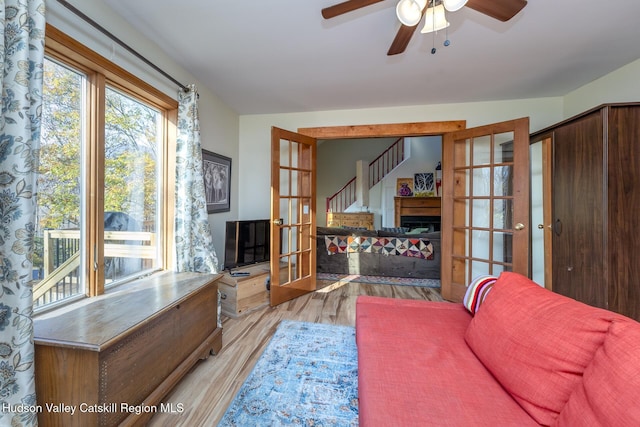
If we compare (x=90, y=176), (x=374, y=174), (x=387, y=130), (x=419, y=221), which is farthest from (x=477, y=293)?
(x=374, y=174)

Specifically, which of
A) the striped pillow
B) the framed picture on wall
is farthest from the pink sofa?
the framed picture on wall

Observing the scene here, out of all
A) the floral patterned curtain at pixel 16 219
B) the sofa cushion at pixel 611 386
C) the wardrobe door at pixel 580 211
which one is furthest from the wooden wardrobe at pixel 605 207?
the floral patterned curtain at pixel 16 219

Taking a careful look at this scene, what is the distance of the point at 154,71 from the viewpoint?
2.08 metres

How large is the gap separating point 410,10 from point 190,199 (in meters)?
2.08

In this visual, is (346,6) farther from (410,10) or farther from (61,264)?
(61,264)

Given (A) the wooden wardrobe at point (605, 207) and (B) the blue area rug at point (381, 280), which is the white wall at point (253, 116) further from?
(B) the blue area rug at point (381, 280)

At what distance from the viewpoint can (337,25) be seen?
1.86 metres

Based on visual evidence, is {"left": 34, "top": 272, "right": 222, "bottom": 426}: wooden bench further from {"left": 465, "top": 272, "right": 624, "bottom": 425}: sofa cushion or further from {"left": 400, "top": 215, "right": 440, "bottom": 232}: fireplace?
{"left": 400, "top": 215, "right": 440, "bottom": 232}: fireplace

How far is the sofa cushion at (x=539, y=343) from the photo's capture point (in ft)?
2.73

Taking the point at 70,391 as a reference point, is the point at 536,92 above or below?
above

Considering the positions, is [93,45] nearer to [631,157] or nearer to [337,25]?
[337,25]

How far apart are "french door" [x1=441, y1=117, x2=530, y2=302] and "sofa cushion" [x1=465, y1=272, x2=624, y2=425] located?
1757 mm

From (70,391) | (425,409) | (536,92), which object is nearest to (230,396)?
(70,391)

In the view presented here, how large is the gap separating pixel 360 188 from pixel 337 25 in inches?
242
